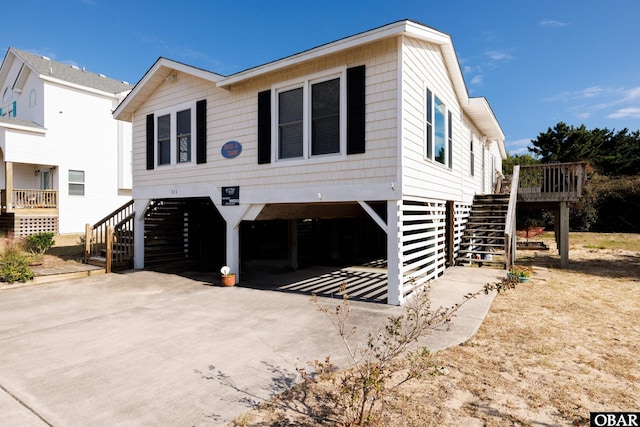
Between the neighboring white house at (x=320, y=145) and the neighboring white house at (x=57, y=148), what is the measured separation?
932cm

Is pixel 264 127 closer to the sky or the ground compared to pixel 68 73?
closer to the ground

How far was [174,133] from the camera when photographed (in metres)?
10.2

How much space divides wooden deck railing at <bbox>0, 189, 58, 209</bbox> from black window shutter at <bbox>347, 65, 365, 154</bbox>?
58.0 feet

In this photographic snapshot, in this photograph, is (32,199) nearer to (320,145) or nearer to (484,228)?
(320,145)

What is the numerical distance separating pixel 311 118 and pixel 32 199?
56.5 ft

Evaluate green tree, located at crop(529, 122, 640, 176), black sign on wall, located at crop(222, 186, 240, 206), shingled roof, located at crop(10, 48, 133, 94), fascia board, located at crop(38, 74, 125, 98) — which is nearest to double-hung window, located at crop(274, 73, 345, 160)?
black sign on wall, located at crop(222, 186, 240, 206)

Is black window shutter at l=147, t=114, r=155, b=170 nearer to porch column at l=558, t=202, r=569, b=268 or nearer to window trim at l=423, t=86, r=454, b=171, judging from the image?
window trim at l=423, t=86, r=454, b=171

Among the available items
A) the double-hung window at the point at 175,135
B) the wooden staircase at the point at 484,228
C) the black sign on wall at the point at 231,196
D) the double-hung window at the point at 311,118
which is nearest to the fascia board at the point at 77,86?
the double-hung window at the point at 175,135

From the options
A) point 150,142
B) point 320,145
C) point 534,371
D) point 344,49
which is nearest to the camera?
point 534,371

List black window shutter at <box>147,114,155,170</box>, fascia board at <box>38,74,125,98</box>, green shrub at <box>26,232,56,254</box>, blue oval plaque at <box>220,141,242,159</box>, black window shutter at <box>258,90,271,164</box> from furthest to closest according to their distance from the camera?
1. fascia board at <box>38,74,125,98</box>
2. green shrub at <box>26,232,56,254</box>
3. black window shutter at <box>147,114,155,170</box>
4. blue oval plaque at <box>220,141,242,159</box>
5. black window shutter at <box>258,90,271,164</box>

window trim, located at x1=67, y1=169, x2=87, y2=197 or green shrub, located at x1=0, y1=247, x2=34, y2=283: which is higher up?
window trim, located at x1=67, y1=169, x2=87, y2=197

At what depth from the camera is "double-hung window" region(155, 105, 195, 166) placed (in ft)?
32.7

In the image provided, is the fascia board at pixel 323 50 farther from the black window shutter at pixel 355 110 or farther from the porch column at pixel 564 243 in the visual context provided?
the porch column at pixel 564 243

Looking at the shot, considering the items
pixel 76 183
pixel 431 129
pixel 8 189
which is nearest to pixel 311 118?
pixel 431 129
